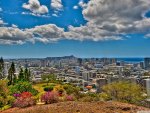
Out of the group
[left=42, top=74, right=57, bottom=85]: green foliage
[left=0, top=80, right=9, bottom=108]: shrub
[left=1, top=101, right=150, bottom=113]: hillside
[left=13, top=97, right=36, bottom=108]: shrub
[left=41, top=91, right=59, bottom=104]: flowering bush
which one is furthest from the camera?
[left=42, top=74, right=57, bottom=85]: green foliage

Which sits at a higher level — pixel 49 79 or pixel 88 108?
pixel 88 108

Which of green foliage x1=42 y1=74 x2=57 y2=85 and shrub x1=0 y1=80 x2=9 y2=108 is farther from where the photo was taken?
green foliage x1=42 y1=74 x2=57 y2=85

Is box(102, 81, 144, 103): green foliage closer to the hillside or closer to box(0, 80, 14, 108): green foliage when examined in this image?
box(0, 80, 14, 108): green foliage

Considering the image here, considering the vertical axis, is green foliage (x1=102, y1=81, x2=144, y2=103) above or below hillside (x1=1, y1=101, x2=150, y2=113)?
below

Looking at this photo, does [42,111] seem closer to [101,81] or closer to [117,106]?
[117,106]

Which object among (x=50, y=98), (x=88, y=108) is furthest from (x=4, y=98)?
(x=88, y=108)

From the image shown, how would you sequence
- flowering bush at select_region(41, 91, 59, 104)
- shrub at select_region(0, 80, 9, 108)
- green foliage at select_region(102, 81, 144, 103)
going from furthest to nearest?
green foliage at select_region(102, 81, 144, 103), shrub at select_region(0, 80, 9, 108), flowering bush at select_region(41, 91, 59, 104)

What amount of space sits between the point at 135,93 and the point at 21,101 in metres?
17.0

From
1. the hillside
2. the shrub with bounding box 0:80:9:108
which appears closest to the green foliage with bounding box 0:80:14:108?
the shrub with bounding box 0:80:9:108

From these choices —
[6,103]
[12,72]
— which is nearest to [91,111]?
[6,103]

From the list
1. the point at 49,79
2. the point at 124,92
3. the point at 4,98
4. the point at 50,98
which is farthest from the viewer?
the point at 49,79

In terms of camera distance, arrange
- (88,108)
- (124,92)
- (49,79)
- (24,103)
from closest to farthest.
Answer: (88,108) < (24,103) < (124,92) < (49,79)

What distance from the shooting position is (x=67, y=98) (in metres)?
21.3

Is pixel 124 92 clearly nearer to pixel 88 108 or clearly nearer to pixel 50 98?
pixel 50 98
